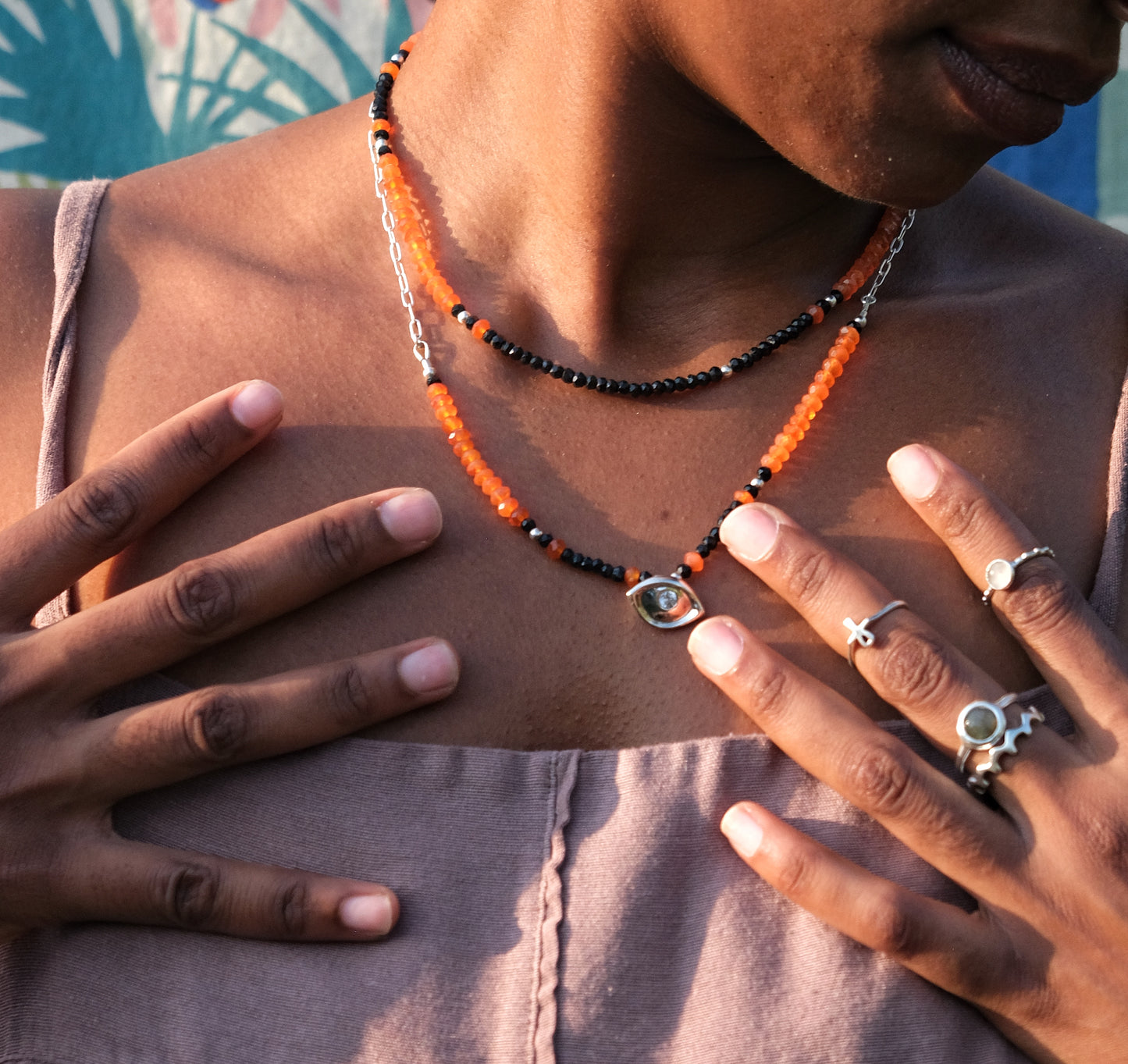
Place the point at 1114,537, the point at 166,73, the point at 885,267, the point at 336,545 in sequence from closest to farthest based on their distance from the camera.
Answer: the point at 336,545 → the point at 1114,537 → the point at 885,267 → the point at 166,73

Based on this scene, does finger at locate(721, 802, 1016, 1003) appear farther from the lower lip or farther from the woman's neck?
the lower lip

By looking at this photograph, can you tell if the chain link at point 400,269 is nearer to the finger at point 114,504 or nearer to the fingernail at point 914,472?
the finger at point 114,504

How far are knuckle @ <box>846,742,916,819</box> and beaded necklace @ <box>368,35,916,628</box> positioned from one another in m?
0.25

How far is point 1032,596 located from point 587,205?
73cm

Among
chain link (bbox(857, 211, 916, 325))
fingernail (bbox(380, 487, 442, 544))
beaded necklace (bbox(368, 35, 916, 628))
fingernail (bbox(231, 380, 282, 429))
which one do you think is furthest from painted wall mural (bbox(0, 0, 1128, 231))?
fingernail (bbox(380, 487, 442, 544))

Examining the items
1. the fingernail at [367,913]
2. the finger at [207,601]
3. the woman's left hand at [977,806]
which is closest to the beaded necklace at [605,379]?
the woman's left hand at [977,806]

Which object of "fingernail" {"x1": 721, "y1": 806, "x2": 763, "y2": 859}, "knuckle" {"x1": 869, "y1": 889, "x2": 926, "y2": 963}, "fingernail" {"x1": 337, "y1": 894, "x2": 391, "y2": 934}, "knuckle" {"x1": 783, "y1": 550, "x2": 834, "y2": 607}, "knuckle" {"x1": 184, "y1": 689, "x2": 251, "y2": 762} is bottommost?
"knuckle" {"x1": 869, "y1": 889, "x2": 926, "y2": 963}

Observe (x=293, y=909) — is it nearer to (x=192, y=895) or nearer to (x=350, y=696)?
(x=192, y=895)

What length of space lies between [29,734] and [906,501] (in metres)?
0.99

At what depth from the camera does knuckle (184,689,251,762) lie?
1.15m

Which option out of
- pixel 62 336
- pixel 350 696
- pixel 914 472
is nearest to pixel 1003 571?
pixel 914 472

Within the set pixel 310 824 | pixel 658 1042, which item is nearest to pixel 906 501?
pixel 658 1042

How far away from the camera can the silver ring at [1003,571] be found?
1249mm

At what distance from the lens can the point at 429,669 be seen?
1207 millimetres
